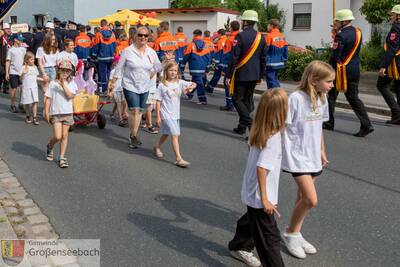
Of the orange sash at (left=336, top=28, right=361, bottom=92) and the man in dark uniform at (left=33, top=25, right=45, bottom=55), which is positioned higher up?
the man in dark uniform at (left=33, top=25, right=45, bottom=55)

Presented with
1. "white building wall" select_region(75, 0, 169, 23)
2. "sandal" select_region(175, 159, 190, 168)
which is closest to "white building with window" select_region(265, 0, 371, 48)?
"white building wall" select_region(75, 0, 169, 23)

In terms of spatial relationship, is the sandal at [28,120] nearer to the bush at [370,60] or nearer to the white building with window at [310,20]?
the bush at [370,60]

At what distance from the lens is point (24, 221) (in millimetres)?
5043

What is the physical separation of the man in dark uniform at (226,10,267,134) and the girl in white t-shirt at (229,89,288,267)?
5250mm

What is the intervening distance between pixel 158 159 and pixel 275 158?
4039 mm

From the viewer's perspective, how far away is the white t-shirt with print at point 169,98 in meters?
7.14

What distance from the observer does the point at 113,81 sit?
26.8 ft

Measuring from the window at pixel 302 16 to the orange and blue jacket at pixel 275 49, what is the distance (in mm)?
19812

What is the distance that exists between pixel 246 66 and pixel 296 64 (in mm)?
10895

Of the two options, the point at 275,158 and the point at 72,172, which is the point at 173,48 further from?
the point at 275,158

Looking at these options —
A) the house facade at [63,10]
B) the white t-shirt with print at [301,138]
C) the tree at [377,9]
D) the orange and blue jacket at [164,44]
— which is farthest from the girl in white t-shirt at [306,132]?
the house facade at [63,10]

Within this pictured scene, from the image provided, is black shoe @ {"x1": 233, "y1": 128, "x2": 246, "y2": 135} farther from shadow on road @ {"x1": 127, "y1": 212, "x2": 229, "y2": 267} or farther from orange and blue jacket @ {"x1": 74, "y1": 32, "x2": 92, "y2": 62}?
orange and blue jacket @ {"x1": 74, "y1": 32, "x2": 92, "y2": 62}

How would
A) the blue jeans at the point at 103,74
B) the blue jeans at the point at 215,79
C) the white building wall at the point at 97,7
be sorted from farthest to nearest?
the white building wall at the point at 97,7, the blue jeans at the point at 103,74, the blue jeans at the point at 215,79
